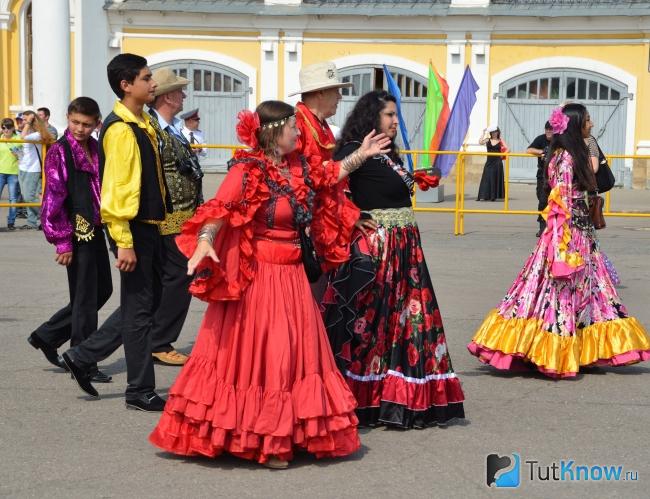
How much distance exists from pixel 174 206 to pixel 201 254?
1.90 meters

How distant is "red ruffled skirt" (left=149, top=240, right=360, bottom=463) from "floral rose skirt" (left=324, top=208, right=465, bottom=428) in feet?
1.89

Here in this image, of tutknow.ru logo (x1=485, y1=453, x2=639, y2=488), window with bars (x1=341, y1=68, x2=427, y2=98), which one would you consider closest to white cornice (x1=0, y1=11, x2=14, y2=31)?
window with bars (x1=341, y1=68, x2=427, y2=98)

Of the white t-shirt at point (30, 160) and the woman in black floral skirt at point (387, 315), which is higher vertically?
the white t-shirt at point (30, 160)

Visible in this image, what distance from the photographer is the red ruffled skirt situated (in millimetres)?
5316

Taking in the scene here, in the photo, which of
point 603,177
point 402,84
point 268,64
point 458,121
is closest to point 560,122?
point 603,177

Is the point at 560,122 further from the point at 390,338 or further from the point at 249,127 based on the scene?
the point at 249,127

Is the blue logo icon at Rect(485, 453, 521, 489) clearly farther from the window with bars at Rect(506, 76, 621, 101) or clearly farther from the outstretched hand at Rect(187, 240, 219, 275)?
the window with bars at Rect(506, 76, 621, 101)

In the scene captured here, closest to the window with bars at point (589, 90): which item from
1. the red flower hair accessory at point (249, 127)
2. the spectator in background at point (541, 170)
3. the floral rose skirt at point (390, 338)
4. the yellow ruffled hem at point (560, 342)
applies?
the spectator in background at point (541, 170)

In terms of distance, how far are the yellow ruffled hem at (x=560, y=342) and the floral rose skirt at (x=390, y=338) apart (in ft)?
4.31

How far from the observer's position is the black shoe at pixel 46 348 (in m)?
7.39

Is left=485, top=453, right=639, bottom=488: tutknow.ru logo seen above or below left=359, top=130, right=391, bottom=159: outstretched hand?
below

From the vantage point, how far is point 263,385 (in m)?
5.39

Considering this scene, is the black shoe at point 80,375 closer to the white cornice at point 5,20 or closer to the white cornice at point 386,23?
the white cornice at point 386,23

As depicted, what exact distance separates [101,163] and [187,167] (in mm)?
983
